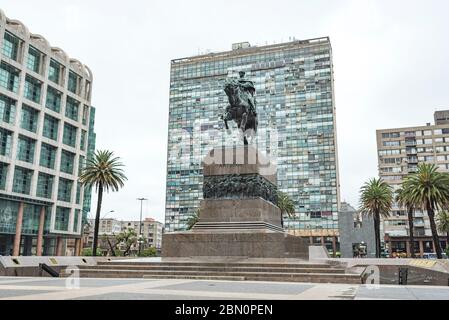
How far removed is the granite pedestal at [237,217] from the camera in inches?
893

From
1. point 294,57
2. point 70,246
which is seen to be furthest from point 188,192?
point 294,57

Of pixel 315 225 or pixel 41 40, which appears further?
pixel 315 225

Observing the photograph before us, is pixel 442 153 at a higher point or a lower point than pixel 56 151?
higher

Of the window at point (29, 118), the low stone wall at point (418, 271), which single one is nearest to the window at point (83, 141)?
the window at point (29, 118)

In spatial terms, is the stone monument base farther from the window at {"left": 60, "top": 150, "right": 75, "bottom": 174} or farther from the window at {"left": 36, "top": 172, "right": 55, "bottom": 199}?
the window at {"left": 60, "top": 150, "right": 75, "bottom": 174}

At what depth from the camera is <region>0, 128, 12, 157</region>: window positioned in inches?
2227

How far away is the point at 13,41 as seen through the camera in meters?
59.8

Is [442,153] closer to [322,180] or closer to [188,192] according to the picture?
[322,180]

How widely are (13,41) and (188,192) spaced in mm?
75867

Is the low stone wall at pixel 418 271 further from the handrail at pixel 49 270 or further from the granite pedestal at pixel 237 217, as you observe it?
the handrail at pixel 49 270

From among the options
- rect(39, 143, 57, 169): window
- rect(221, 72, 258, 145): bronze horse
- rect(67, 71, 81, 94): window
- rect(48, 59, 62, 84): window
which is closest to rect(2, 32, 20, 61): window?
rect(48, 59, 62, 84): window

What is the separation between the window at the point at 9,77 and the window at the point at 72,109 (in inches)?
447

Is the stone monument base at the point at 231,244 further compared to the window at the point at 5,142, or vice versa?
the window at the point at 5,142

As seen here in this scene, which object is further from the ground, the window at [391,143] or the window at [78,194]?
the window at [391,143]
